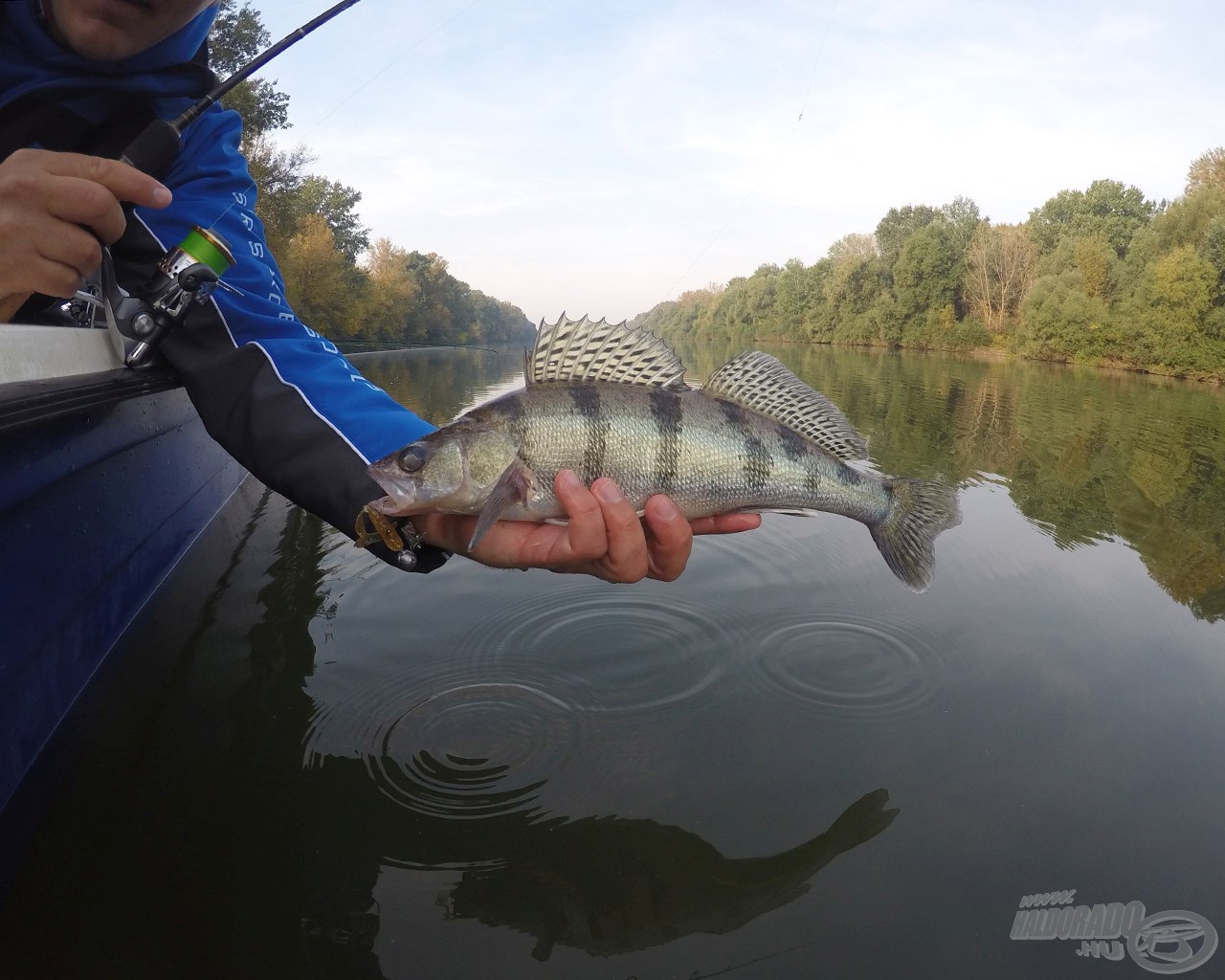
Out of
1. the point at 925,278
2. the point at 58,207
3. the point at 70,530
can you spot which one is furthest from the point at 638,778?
the point at 925,278


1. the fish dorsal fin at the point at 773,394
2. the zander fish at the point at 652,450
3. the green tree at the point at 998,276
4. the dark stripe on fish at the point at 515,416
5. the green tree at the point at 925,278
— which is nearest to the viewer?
the zander fish at the point at 652,450

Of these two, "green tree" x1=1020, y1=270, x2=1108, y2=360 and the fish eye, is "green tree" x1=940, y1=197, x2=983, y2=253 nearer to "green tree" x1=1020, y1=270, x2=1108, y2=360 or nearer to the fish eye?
"green tree" x1=1020, y1=270, x2=1108, y2=360

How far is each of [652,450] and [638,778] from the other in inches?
84.7

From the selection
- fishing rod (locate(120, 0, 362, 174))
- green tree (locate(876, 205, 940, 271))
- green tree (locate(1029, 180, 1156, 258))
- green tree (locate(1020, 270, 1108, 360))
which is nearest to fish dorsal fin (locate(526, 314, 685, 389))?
fishing rod (locate(120, 0, 362, 174))

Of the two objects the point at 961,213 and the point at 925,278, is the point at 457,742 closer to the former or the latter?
the point at 925,278

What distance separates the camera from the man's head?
9.50ft

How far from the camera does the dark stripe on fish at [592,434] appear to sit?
10.3 ft

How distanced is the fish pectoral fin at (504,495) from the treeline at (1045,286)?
113 feet

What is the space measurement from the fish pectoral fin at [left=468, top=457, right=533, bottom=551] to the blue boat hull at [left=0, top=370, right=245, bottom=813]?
1.95 m

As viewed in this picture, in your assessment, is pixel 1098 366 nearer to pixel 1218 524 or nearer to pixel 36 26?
pixel 1218 524

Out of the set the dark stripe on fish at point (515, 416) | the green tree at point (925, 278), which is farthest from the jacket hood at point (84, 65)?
the green tree at point (925, 278)

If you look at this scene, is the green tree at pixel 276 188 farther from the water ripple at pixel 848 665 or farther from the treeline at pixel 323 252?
the water ripple at pixel 848 665

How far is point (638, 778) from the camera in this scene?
417 centimetres

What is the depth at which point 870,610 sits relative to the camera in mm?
6422
